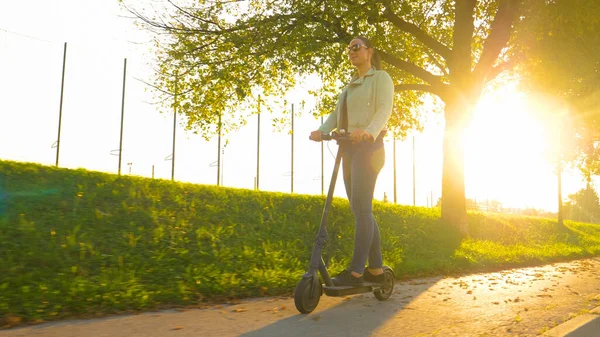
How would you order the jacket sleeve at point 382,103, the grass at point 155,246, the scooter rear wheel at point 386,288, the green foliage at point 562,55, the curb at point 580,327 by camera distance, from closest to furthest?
the curb at point 580,327 → the jacket sleeve at point 382,103 → the grass at point 155,246 → the scooter rear wheel at point 386,288 → the green foliage at point 562,55

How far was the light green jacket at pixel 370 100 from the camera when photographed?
4125 mm

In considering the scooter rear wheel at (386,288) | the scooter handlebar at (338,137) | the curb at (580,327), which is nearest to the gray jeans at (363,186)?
the scooter handlebar at (338,137)

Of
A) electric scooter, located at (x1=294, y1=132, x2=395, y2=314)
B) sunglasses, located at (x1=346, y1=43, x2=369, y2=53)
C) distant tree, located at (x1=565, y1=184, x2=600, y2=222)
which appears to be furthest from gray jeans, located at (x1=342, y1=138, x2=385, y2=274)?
distant tree, located at (x1=565, y1=184, x2=600, y2=222)

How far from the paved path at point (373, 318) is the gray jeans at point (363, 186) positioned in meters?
0.49

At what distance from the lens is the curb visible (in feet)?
11.3

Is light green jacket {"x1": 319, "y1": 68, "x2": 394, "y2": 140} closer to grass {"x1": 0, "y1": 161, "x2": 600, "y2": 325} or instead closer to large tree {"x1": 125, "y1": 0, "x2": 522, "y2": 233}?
grass {"x1": 0, "y1": 161, "x2": 600, "y2": 325}

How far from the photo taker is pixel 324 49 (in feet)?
39.4

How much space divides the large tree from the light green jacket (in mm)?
7393

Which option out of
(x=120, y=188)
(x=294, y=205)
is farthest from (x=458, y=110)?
(x=120, y=188)

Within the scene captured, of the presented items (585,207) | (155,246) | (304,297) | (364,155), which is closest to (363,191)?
(364,155)

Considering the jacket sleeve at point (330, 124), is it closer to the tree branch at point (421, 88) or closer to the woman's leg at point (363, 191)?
the woman's leg at point (363, 191)

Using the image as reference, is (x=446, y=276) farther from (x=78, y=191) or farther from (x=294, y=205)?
(x=78, y=191)

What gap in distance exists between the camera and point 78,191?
6.70 m

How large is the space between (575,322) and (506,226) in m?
13.9
